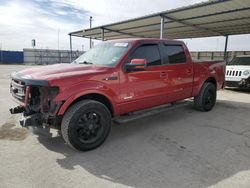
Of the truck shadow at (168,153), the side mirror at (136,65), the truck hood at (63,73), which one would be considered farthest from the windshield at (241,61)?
the truck hood at (63,73)

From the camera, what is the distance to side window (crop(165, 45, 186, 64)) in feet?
16.7

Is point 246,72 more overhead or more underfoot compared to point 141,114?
more overhead

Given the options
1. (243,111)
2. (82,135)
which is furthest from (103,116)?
(243,111)

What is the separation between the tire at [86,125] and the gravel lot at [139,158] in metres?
0.19

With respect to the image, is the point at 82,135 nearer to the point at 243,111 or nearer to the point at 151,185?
the point at 151,185

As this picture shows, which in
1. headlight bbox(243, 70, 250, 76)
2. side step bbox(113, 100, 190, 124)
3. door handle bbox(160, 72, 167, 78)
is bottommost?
side step bbox(113, 100, 190, 124)

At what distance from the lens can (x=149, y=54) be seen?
4.61 m

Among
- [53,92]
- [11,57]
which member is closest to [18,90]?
[53,92]

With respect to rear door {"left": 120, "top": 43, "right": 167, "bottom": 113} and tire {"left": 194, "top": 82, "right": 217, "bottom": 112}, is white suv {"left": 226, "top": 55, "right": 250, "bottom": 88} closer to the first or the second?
tire {"left": 194, "top": 82, "right": 217, "bottom": 112}

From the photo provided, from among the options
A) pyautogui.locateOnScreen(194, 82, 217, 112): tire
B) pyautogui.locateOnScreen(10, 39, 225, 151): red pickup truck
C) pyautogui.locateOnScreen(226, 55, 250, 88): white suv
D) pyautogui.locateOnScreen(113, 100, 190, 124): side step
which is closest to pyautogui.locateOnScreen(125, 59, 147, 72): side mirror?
pyautogui.locateOnScreen(10, 39, 225, 151): red pickup truck

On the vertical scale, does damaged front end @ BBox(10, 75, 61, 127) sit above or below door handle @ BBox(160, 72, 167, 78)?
below

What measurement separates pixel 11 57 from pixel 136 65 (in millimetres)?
41030

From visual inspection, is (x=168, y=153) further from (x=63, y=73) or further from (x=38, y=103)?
(x=38, y=103)

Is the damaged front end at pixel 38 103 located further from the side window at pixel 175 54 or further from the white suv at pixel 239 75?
the white suv at pixel 239 75
